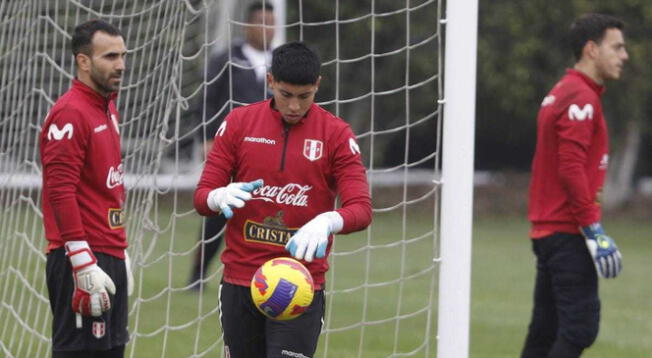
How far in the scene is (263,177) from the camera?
4656mm

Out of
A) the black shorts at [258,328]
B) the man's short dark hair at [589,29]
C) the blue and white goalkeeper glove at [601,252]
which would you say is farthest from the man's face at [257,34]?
the black shorts at [258,328]

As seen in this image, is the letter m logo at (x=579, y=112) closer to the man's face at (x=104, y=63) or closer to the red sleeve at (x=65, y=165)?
the man's face at (x=104, y=63)

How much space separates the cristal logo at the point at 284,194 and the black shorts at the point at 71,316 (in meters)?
0.88

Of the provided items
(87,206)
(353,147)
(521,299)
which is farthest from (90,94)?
(521,299)

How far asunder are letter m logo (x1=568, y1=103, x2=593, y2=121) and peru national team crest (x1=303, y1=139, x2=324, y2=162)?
163 centimetres

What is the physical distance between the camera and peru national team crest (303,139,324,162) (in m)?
4.66

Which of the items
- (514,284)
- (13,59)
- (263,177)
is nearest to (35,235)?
(13,59)

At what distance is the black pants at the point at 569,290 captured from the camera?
568 cm

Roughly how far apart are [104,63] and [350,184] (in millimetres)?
1259

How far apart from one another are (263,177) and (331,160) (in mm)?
271

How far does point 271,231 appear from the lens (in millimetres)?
4668

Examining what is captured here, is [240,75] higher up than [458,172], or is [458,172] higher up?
[240,75]

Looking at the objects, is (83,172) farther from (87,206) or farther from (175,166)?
(175,166)

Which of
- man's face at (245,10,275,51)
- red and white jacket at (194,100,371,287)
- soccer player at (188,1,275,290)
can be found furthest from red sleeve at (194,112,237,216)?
man's face at (245,10,275,51)
